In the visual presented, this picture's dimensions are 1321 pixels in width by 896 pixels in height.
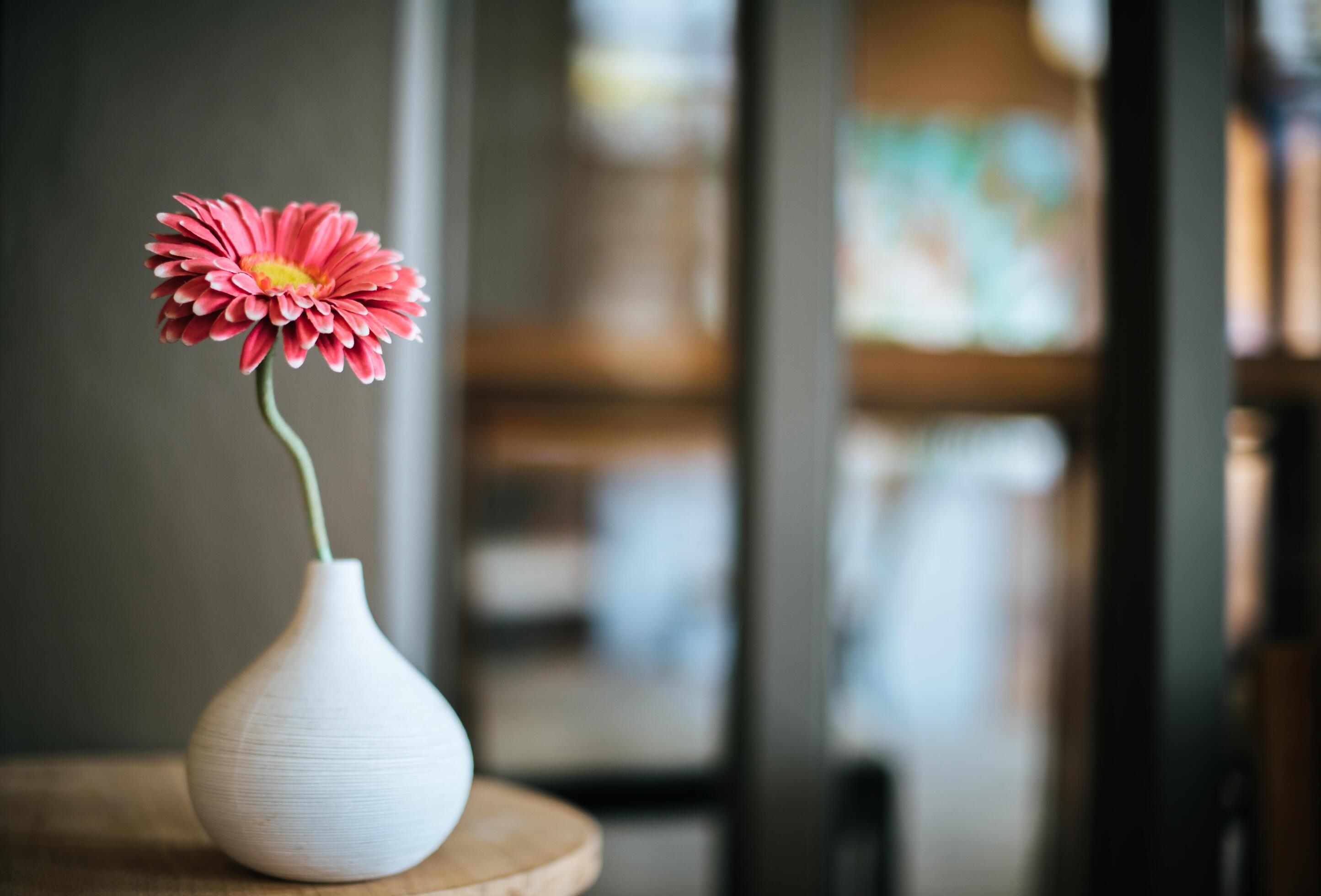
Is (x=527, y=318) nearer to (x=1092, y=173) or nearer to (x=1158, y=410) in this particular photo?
(x=1158, y=410)

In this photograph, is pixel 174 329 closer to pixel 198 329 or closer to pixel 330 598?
pixel 198 329

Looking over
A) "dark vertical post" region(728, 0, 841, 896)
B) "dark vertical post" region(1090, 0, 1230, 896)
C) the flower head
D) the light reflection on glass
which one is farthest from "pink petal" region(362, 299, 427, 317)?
the light reflection on glass

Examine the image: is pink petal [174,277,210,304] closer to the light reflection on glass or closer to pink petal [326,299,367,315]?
pink petal [326,299,367,315]

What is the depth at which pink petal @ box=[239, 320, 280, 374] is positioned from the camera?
55 cm

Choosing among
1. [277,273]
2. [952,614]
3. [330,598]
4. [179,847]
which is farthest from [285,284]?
[952,614]

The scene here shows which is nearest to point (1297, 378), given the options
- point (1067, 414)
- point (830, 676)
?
point (1067, 414)

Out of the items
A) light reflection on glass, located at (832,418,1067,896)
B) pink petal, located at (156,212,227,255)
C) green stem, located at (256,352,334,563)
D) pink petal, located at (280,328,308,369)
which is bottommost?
light reflection on glass, located at (832,418,1067,896)

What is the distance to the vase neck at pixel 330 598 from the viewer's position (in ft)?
2.01

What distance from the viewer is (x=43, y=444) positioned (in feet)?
3.22

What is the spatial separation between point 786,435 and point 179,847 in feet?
2.62

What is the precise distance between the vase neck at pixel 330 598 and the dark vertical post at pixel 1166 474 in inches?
40.2

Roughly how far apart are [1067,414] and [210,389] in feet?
5.36

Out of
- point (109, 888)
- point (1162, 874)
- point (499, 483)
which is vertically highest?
point (499, 483)

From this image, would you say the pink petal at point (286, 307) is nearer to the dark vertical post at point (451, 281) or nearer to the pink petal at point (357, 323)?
the pink petal at point (357, 323)
